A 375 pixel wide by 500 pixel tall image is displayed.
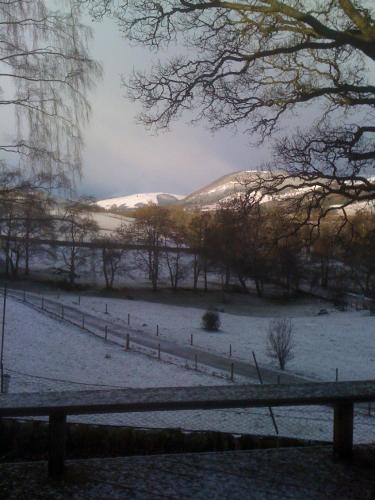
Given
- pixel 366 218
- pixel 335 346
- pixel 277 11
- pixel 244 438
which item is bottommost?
pixel 335 346

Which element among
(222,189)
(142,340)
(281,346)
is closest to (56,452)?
(222,189)

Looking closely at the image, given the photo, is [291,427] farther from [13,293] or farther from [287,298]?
[13,293]

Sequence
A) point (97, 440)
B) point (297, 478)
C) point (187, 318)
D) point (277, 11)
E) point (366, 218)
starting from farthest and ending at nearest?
1. point (187, 318)
2. point (366, 218)
3. point (277, 11)
4. point (97, 440)
5. point (297, 478)

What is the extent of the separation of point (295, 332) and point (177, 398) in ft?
85.0

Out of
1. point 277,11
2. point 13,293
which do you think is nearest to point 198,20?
point 277,11

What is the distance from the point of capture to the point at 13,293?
31.4 meters

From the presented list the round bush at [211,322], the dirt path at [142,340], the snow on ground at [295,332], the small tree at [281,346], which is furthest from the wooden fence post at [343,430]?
the round bush at [211,322]

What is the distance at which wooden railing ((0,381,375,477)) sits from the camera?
2.48 m

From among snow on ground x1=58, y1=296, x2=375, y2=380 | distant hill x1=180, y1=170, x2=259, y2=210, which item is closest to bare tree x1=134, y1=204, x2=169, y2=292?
snow on ground x1=58, y1=296, x2=375, y2=380

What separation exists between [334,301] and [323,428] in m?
24.1

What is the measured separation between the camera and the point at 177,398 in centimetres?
261

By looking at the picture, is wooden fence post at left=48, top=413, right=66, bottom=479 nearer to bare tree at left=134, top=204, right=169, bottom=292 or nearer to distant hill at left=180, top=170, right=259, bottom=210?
distant hill at left=180, top=170, right=259, bottom=210

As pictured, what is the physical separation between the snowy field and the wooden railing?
414cm

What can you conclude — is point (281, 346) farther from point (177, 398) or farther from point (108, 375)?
point (177, 398)
